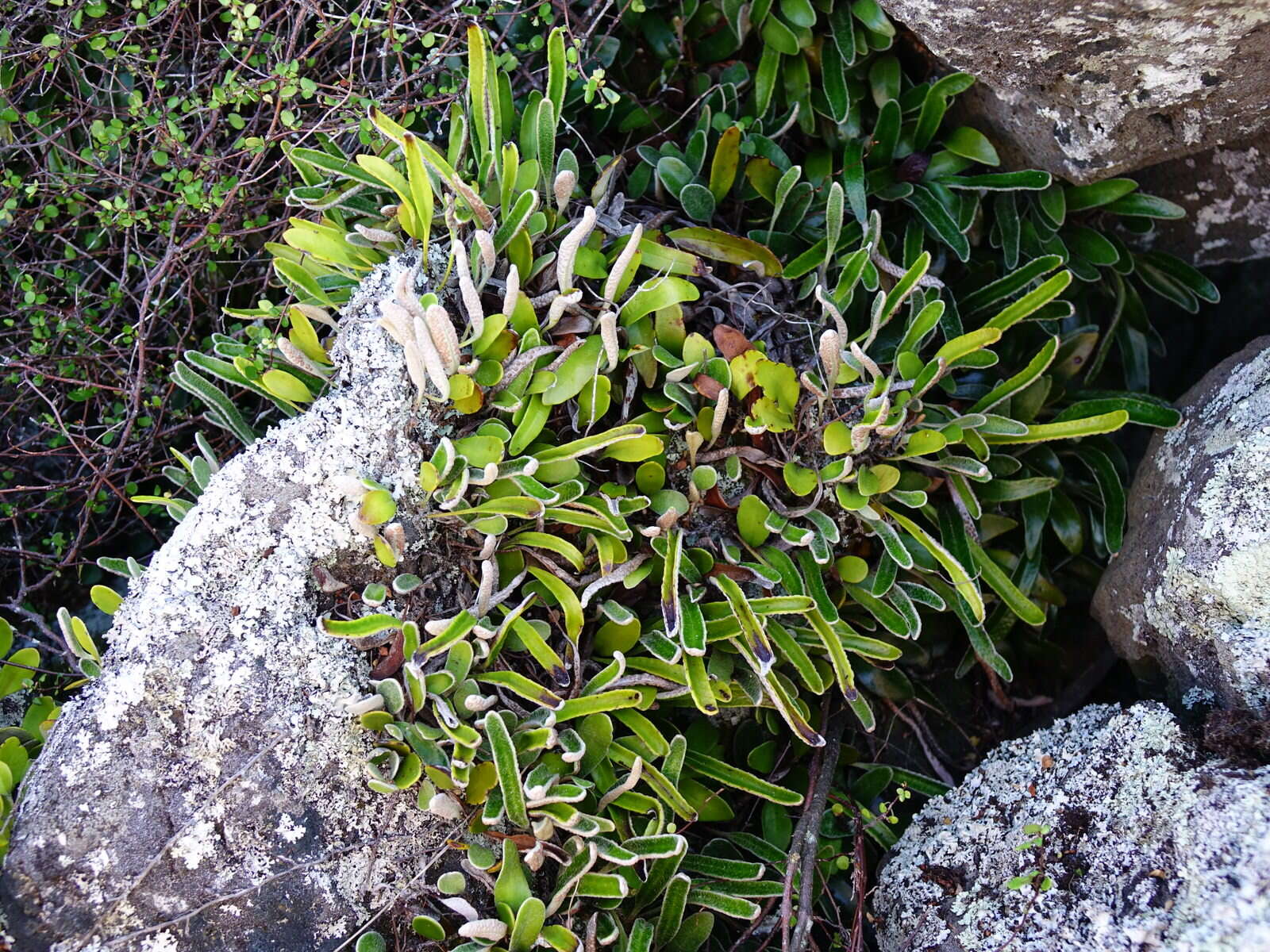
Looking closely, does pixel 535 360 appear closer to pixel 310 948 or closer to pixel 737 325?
pixel 737 325

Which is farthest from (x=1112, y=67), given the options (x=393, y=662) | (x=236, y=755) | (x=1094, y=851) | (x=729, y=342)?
(x=236, y=755)

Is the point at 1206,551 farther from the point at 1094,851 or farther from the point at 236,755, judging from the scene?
the point at 236,755

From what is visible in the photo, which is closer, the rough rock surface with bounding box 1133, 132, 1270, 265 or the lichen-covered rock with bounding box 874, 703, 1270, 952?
the lichen-covered rock with bounding box 874, 703, 1270, 952

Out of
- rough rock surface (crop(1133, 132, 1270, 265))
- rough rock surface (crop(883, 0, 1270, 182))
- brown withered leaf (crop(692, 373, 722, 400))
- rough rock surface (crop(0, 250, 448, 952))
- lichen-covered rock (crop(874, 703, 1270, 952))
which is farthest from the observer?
rough rock surface (crop(1133, 132, 1270, 265))

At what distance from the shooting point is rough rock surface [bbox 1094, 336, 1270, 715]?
61.2 inches

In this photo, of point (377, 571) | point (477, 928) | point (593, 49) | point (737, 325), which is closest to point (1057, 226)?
point (737, 325)

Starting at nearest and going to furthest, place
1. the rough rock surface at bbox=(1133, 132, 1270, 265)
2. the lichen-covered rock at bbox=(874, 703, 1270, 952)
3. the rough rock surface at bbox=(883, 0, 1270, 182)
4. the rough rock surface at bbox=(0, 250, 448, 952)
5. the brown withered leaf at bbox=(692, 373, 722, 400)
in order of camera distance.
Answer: the lichen-covered rock at bbox=(874, 703, 1270, 952), the rough rock surface at bbox=(0, 250, 448, 952), the rough rock surface at bbox=(883, 0, 1270, 182), the brown withered leaf at bbox=(692, 373, 722, 400), the rough rock surface at bbox=(1133, 132, 1270, 265)

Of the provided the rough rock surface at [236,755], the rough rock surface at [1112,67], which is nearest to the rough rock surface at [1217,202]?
the rough rock surface at [1112,67]

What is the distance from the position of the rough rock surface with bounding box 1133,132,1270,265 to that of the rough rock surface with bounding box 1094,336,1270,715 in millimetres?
364

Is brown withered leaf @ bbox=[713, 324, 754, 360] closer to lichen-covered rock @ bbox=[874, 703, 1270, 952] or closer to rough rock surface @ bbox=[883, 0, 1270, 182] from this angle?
rough rock surface @ bbox=[883, 0, 1270, 182]

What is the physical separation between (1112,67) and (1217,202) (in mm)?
642

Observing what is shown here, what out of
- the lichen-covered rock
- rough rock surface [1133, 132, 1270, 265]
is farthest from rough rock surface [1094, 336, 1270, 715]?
rough rock surface [1133, 132, 1270, 265]

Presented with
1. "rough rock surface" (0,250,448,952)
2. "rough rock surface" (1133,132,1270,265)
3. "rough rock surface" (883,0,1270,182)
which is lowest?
"rough rock surface" (0,250,448,952)

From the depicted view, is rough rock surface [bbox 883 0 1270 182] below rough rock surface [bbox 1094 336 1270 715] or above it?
above
